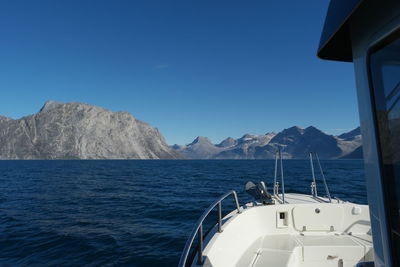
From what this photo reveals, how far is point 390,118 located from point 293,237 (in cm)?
551

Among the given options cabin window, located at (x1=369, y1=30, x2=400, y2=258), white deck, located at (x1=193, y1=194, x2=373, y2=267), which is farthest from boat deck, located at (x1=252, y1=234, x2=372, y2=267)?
cabin window, located at (x1=369, y1=30, x2=400, y2=258)

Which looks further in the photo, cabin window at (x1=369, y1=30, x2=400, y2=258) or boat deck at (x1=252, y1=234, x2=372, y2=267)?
boat deck at (x1=252, y1=234, x2=372, y2=267)

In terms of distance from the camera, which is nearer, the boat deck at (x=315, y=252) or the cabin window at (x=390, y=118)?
the cabin window at (x=390, y=118)

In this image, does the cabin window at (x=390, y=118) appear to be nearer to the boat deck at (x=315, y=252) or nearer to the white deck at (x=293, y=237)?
the white deck at (x=293, y=237)

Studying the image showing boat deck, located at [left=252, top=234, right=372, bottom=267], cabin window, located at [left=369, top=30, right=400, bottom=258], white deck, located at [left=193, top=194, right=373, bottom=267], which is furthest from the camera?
boat deck, located at [left=252, top=234, right=372, bottom=267]

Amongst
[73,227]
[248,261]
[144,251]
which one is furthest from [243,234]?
[73,227]

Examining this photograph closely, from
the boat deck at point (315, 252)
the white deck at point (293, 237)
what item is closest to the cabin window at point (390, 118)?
the white deck at point (293, 237)

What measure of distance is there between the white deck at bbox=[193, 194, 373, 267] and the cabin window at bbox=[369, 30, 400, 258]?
9.55ft

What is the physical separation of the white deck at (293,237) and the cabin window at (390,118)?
2912 mm

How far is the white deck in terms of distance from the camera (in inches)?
191

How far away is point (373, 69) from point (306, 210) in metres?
5.75

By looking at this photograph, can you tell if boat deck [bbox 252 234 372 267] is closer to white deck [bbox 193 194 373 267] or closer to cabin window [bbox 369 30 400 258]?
white deck [bbox 193 194 373 267]

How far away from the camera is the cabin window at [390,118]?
5.40ft

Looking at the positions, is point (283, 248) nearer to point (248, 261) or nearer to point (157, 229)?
point (248, 261)
